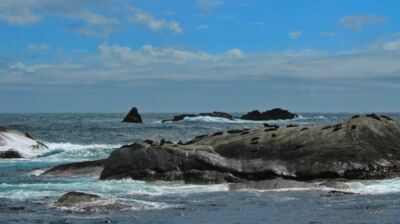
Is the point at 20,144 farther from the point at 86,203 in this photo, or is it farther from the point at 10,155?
the point at 86,203

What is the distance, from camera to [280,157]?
86.9ft

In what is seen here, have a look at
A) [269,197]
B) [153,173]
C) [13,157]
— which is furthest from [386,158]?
[13,157]

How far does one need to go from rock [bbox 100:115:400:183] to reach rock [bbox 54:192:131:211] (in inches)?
272

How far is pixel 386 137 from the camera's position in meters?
27.3

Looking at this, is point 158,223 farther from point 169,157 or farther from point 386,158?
point 386,158

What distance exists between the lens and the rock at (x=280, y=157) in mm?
25812

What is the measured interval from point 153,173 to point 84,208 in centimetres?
829

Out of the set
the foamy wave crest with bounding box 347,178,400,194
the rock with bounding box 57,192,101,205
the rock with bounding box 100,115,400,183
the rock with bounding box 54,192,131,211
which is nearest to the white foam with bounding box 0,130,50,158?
the rock with bounding box 100,115,400,183

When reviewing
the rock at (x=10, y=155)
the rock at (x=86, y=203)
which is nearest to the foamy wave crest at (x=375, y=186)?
the rock at (x=86, y=203)

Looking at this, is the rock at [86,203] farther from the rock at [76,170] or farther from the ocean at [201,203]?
the rock at [76,170]

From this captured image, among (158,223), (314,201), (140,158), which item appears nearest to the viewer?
(158,223)

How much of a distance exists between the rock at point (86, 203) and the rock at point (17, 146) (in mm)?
24306

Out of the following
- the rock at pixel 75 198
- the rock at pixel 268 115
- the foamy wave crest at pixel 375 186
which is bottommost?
the rock at pixel 75 198

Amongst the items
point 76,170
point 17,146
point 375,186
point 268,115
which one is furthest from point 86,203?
point 268,115
